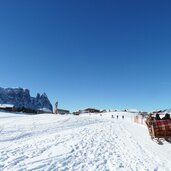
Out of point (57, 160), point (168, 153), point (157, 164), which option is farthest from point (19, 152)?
point (168, 153)

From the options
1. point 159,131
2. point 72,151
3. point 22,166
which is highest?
point 159,131

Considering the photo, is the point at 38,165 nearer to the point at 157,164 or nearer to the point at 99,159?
the point at 99,159

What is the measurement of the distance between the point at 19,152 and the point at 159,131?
293 inches

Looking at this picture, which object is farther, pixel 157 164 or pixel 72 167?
pixel 157 164

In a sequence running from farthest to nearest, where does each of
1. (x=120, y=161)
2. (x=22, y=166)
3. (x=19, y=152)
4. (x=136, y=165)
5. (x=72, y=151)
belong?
(x=72, y=151) < (x=19, y=152) < (x=120, y=161) < (x=136, y=165) < (x=22, y=166)

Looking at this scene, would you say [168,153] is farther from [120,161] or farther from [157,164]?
[120,161]

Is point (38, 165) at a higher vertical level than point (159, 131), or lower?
lower

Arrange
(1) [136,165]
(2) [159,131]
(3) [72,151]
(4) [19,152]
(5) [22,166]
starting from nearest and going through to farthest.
→ 1. (5) [22,166]
2. (1) [136,165]
3. (4) [19,152]
4. (3) [72,151]
5. (2) [159,131]

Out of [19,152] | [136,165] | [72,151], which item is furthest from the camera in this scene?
[72,151]

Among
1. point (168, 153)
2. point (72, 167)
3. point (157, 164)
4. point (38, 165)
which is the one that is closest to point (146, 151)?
point (168, 153)

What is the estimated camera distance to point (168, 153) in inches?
343

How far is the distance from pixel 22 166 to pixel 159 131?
26.2ft

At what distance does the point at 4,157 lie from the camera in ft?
23.6

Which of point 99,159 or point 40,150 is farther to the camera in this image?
point 40,150
